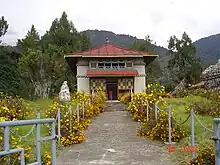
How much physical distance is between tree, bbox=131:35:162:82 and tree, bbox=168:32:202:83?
9.99 feet

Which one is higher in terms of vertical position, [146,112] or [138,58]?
[138,58]

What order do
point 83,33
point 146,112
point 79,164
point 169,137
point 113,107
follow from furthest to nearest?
point 83,33
point 113,107
point 146,112
point 169,137
point 79,164

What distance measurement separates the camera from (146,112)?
49.2 feet

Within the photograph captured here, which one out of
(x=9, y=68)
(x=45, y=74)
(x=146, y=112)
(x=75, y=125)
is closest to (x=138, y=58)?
(x=45, y=74)

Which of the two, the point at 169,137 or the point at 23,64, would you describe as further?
the point at 23,64

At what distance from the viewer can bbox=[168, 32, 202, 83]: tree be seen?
50588mm

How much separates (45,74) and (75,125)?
29.6m

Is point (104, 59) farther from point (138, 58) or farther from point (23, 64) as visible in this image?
point (23, 64)

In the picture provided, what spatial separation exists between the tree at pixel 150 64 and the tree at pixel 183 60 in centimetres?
305

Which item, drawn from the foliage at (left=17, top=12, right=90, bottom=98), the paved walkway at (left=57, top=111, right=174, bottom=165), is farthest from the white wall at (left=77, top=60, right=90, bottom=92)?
the paved walkway at (left=57, top=111, right=174, bottom=165)

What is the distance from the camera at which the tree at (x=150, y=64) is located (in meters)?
54.0

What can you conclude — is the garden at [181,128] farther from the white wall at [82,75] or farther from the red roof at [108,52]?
the white wall at [82,75]

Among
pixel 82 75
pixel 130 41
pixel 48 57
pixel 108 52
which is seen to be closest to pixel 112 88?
pixel 82 75

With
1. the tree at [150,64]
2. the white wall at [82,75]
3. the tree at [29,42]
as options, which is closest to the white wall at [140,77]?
the white wall at [82,75]
